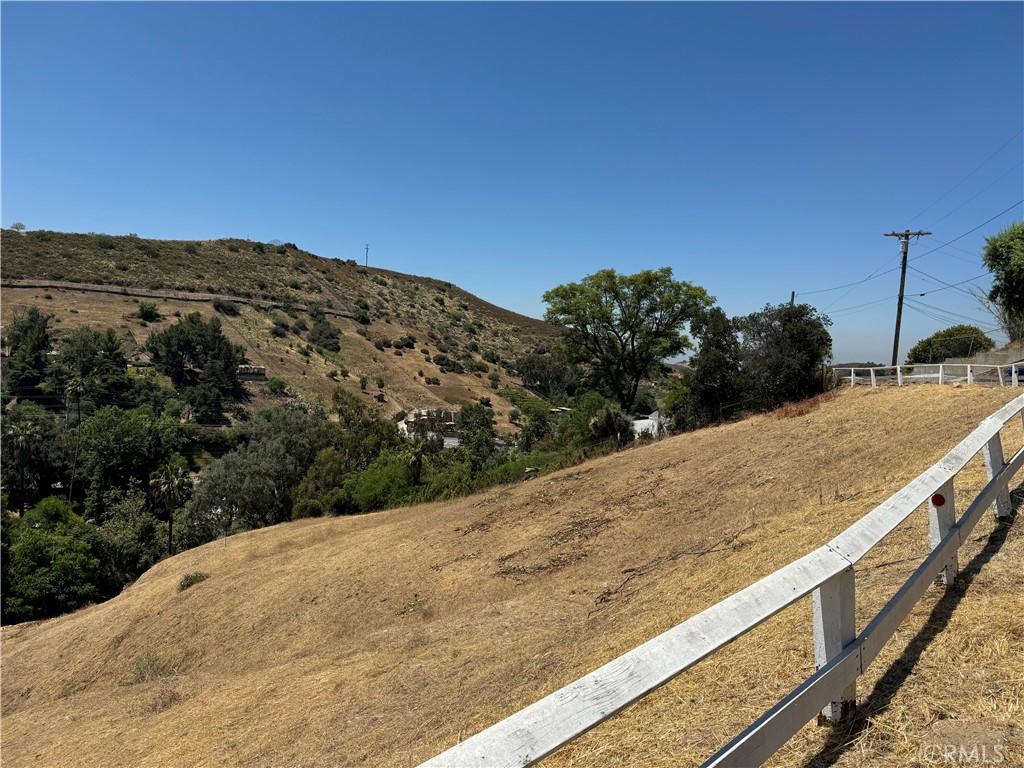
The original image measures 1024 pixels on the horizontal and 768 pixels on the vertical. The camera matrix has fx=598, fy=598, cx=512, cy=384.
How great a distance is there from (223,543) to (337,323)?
7522 centimetres

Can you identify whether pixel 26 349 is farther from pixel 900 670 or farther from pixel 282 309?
pixel 900 670

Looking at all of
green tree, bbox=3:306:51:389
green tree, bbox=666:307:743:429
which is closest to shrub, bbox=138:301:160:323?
green tree, bbox=3:306:51:389

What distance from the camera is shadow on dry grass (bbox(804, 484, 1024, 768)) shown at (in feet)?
9.18

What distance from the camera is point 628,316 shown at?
36156mm

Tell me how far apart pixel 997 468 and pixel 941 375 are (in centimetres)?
1736

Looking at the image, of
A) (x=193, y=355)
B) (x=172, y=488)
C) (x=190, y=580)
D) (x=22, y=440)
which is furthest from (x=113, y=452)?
(x=190, y=580)

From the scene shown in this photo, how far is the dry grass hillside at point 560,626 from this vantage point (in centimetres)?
351

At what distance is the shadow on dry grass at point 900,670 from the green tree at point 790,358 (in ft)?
73.7

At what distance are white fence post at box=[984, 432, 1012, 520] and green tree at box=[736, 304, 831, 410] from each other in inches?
856

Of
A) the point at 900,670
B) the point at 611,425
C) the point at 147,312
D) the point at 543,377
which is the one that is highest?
the point at 147,312

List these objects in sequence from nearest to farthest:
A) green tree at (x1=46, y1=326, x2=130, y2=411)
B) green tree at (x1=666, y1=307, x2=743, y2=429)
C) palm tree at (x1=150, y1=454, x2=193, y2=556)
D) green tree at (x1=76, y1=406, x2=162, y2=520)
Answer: green tree at (x1=666, y1=307, x2=743, y2=429)
palm tree at (x1=150, y1=454, x2=193, y2=556)
green tree at (x1=76, y1=406, x2=162, y2=520)
green tree at (x1=46, y1=326, x2=130, y2=411)

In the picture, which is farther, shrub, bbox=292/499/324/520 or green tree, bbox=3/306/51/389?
green tree, bbox=3/306/51/389

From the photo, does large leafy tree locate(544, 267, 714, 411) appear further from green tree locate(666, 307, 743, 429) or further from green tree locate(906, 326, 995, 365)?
green tree locate(906, 326, 995, 365)

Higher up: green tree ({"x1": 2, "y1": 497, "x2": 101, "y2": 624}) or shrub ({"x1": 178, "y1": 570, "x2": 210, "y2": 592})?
shrub ({"x1": 178, "y1": 570, "x2": 210, "y2": 592})
